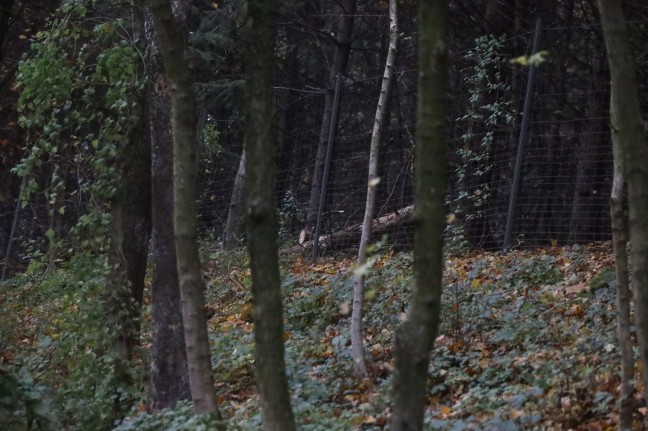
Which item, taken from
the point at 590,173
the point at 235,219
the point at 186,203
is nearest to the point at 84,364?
the point at 186,203

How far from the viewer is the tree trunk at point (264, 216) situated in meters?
3.86

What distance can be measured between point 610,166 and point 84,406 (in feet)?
27.3

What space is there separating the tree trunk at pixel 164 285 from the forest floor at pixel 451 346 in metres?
0.45

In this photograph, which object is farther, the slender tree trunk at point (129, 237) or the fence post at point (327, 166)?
the fence post at point (327, 166)

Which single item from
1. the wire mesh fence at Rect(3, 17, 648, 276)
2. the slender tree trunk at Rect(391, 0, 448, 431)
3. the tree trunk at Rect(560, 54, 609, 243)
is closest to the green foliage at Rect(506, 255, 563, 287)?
the wire mesh fence at Rect(3, 17, 648, 276)

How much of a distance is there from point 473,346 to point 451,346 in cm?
18

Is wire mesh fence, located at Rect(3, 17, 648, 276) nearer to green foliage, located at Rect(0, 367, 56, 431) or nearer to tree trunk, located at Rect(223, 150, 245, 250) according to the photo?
tree trunk, located at Rect(223, 150, 245, 250)

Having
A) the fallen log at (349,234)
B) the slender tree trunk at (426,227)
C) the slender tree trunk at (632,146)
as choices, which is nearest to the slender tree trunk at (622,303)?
the slender tree trunk at (632,146)

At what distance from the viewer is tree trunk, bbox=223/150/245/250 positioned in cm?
1545

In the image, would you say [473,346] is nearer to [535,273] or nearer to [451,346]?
[451,346]

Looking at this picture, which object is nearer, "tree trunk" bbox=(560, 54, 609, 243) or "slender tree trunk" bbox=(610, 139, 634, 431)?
"slender tree trunk" bbox=(610, 139, 634, 431)

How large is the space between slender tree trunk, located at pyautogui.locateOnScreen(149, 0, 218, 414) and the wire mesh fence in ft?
21.4

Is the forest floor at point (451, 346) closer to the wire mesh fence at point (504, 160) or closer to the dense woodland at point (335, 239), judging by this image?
the dense woodland at point (335, 239)

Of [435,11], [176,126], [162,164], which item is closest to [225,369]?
[162,164]
